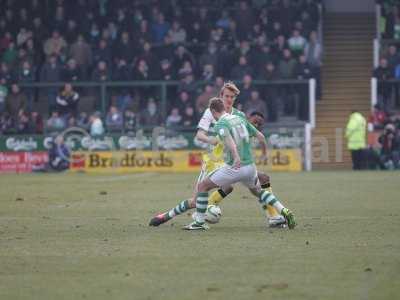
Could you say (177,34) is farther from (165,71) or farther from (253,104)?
(253,104)

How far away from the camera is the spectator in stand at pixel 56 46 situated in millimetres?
34156

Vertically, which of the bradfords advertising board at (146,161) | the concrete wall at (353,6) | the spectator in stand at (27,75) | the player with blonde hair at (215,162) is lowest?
the bradfords advertising board at (146,161)

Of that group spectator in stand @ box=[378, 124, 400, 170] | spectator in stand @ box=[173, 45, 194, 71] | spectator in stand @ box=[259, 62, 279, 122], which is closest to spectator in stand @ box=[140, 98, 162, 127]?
spectator in stand @ box=[173, 45, 194, 71]

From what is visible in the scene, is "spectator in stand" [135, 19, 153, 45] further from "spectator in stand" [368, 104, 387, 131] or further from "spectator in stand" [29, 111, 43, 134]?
"spectator in stand" [368, 104, 387, 131]

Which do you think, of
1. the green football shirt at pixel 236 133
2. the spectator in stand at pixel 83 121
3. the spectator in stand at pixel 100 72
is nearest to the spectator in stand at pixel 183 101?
the spectator in stand at pixel 100 72

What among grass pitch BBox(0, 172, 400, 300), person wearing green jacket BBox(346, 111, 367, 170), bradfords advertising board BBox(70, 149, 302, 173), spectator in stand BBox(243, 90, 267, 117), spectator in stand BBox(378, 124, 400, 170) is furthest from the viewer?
spectator in stand BBox(243, 90, 267, 117)

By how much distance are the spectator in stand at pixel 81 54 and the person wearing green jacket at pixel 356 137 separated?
27.1 ft

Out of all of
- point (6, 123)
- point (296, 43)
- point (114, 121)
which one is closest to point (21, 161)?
point (6, 123)

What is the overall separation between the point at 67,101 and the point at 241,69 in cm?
525

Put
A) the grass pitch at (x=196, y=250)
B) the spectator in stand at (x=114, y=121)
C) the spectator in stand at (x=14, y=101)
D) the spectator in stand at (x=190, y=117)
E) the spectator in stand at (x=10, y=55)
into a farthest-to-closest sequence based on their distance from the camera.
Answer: the spectator in stand at (x=10, y=55) → the spectator in stand at (x=14, y=101) → the spectator in stand at (x=114, y=121) → the spectator in stand at (x=190, y=117) → the grass pitch at (x=196, y=250)

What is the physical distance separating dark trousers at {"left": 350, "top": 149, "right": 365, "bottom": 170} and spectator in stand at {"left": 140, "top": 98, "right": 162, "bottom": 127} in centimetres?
575

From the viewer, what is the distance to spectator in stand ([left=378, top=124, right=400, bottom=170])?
31297 millimetres

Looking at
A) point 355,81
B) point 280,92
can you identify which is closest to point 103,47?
point 280,92

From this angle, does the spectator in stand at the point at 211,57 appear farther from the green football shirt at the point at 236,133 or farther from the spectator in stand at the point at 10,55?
the green football shirt at the point at 236,133
